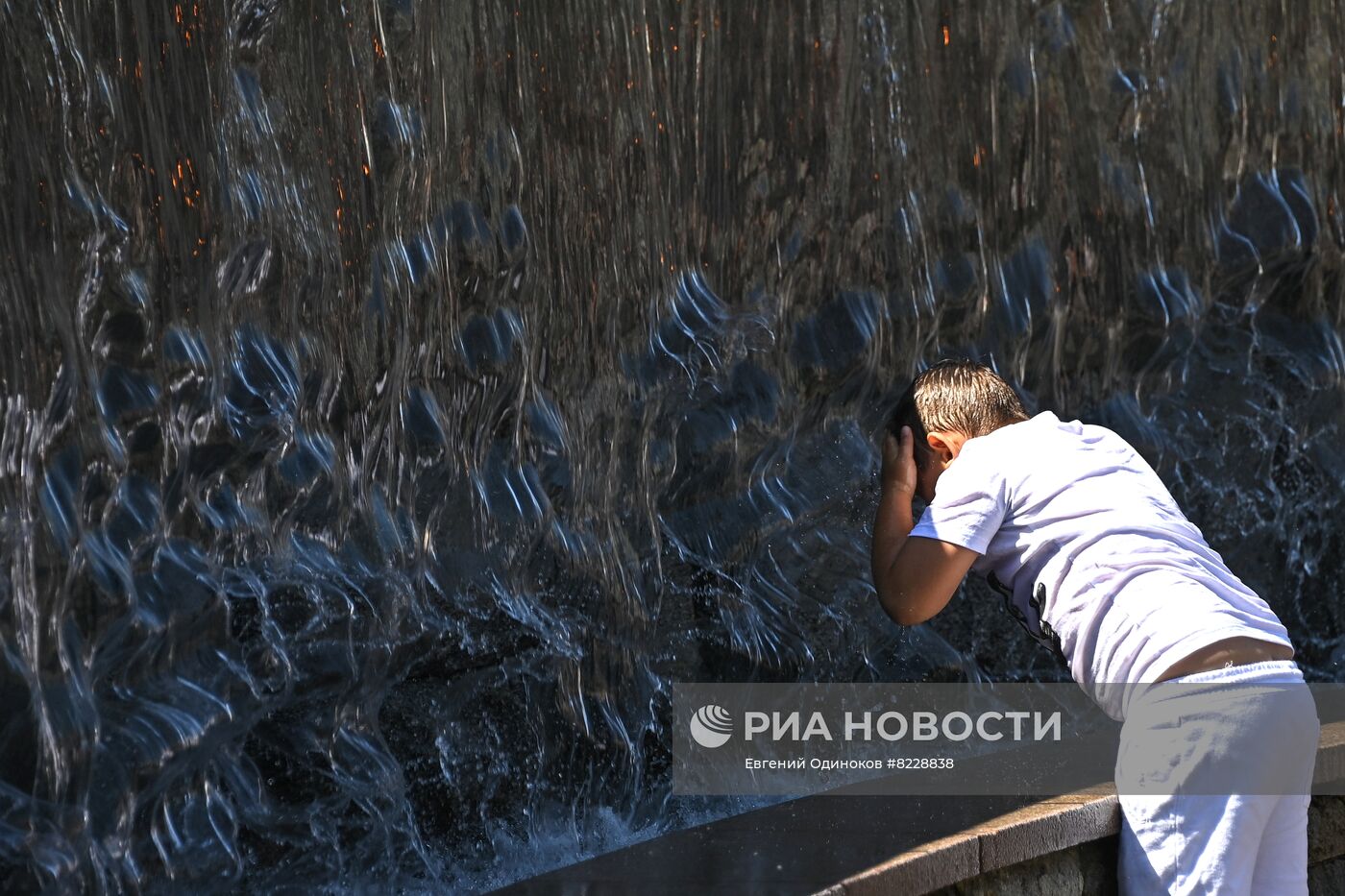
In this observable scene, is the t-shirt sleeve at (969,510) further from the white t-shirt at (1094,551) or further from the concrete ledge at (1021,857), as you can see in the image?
the concrete ledge at (1021,857)

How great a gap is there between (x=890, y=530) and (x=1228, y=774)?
2.50ft

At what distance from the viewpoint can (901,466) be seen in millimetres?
3320

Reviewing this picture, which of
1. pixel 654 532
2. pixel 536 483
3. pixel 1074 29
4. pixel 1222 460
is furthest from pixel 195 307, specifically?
Result: pixel 1222 460

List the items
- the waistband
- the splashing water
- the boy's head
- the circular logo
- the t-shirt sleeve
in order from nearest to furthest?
the waistband
the t-shirt sleeve
the boy's head
the splashing water
the circular logo

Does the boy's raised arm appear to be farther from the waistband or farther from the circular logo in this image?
the circular logo

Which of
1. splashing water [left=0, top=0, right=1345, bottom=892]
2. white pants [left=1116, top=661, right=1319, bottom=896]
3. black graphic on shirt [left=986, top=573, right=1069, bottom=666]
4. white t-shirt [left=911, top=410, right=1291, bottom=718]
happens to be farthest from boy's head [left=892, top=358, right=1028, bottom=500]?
splashing water [left=0, top=0, right=1345, bottom=892]

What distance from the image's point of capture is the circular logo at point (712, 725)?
4.67m

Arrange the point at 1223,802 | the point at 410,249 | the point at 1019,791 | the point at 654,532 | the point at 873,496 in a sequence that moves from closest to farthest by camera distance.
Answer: the point at 1223,802 < the point at 1019,791 < the point at 410,249 < the point at 654,532 < the point at 873,496

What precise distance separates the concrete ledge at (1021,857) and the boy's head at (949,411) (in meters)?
0.71

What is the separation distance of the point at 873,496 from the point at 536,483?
1.17 meters

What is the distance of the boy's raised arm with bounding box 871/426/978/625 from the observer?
9.86ft

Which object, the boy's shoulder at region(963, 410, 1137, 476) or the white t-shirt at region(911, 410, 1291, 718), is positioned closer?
the white t-shirt at region(911, 410, 1291, 718)

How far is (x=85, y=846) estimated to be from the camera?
354 cm

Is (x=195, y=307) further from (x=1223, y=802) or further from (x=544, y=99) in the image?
(x=1223, y=802)
